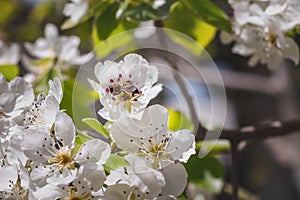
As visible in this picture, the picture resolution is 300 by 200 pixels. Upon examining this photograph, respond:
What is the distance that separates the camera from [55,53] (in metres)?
1.38

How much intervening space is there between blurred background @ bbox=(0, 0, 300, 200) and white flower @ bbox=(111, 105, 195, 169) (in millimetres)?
648

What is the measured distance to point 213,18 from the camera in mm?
1166

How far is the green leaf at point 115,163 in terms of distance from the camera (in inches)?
32.3

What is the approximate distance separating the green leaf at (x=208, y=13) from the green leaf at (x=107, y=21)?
123 mm

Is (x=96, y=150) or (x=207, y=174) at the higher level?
(x=96, y=150)

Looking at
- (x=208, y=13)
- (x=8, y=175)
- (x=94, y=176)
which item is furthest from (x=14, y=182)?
(x=208, y=13)

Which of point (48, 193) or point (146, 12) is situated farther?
point (146, 12)

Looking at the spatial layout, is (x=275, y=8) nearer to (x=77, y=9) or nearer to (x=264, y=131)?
(x=264, y=131)

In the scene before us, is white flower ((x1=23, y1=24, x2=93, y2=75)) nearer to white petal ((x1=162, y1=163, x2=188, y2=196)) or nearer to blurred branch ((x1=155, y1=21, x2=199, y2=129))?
blurred branch ((x1=155, y1=21, x2=199, y2=129))

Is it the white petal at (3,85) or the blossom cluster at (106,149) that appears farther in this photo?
the white petal at (3,85)

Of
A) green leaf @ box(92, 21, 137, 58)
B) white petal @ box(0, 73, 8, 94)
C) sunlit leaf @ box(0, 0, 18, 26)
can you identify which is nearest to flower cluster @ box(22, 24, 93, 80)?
green leaf @ box(92, 21, 137, 58)

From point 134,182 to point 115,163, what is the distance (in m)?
0.04

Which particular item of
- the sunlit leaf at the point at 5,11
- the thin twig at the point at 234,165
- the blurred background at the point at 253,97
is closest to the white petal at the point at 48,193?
the thin twig at the point at 234,165

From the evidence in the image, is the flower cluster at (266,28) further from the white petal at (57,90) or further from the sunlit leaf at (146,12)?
the white petal at (57,90)
